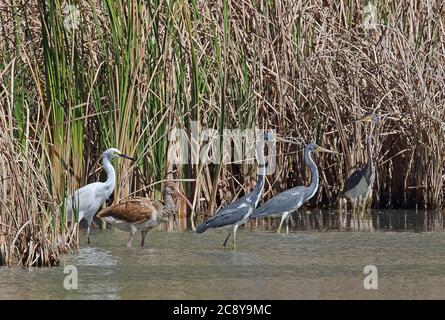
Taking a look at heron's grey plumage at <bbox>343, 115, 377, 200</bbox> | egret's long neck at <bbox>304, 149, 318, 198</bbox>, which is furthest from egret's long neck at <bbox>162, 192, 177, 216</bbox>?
heron's grey plumage at <bbox>343, 115, 377, 200</bbox>

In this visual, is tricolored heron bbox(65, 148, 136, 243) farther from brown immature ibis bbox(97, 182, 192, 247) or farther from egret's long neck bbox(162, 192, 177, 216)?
egret's long neck bbox(162, 192, 177, 216)

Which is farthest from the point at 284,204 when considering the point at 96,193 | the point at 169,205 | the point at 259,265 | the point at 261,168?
the point at 259,265

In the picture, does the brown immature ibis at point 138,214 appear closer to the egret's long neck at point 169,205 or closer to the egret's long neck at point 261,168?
the egret's long neck at point 169,205

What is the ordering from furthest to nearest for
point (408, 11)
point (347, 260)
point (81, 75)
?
1. point (408, 11)
2. point (81, 75)
3. point (347, 260)

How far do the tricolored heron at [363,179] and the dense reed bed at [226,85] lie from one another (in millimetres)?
255

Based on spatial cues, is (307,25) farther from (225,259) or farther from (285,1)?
(225,259)

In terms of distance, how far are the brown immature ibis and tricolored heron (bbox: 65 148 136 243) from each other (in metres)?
0.12

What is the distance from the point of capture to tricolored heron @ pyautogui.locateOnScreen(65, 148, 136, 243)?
10078 millimetres

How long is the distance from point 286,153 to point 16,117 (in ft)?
11.1

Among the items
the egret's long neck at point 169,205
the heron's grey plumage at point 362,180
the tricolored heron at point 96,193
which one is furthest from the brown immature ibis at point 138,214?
the heron's grey plumage at point 362,180

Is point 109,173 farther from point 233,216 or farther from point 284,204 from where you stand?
point 284,204

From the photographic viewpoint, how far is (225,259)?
30.2 feet
